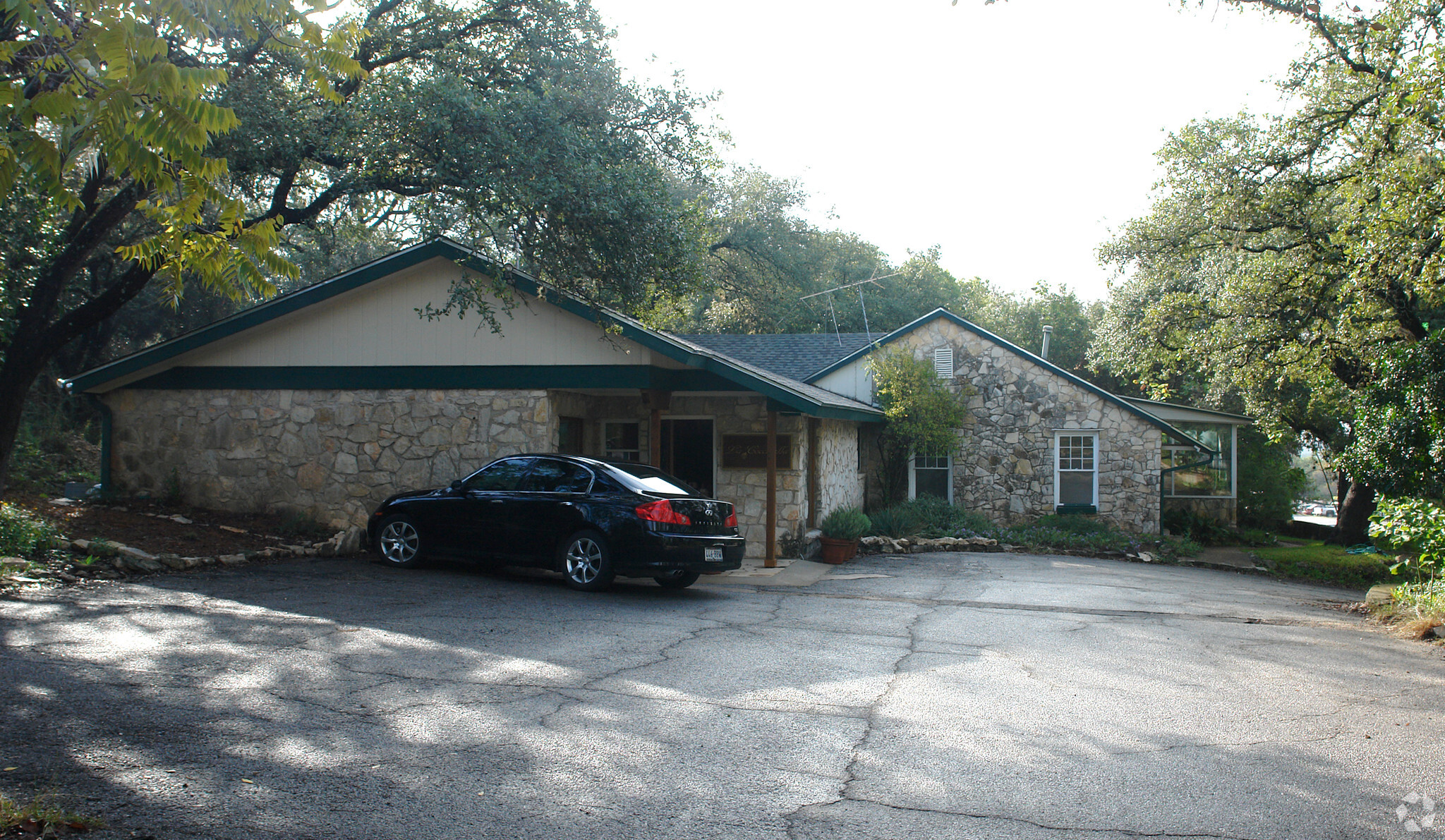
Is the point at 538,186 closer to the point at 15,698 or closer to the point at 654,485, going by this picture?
the point at 654,485

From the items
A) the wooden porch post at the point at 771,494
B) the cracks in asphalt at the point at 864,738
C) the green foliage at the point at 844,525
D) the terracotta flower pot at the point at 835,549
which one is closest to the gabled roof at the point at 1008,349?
the green foliage at the point at 844,525

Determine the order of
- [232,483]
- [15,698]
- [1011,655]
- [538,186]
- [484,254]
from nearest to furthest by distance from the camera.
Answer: [15,698] → [1011,655] → [538,186] → [484,254] → [232,483]

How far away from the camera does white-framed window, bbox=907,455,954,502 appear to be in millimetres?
21141

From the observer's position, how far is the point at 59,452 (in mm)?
23266

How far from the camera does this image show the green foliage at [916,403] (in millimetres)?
19797

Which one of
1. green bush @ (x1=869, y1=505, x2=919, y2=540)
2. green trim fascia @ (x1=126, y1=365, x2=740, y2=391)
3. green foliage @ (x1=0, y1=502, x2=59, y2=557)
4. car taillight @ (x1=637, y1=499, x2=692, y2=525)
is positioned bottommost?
green bush @ (x1=869, y1=505, x2=919, y2=540)

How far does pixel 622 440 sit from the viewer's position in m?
16.3

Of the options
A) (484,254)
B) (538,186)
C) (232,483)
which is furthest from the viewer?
(232,483)

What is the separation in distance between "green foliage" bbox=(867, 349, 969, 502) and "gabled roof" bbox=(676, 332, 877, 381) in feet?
4.79

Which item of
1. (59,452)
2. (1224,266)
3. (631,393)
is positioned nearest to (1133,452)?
(1224,266)

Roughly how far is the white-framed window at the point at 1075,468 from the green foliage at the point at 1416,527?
9.16 m

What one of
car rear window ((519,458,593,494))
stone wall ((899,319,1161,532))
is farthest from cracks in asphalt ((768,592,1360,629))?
stone wall ((899,319,1161,532))

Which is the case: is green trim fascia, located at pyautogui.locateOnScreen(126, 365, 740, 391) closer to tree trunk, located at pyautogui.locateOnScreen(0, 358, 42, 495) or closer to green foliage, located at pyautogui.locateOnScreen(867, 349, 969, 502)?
tree trunk, located at pyautogui.locateOnScreen(0, 358, 42, 495)

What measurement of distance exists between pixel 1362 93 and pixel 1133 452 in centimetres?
816
